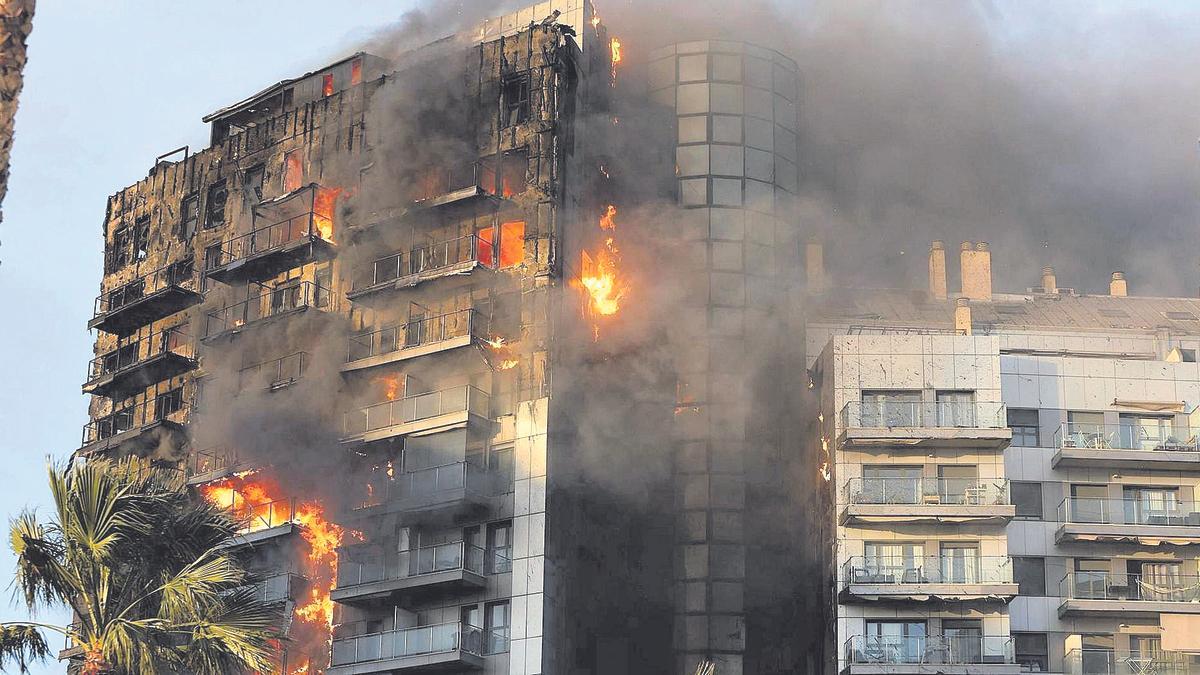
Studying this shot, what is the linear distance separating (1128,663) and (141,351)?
43.1 metres

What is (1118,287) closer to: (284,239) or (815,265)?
(815,265)

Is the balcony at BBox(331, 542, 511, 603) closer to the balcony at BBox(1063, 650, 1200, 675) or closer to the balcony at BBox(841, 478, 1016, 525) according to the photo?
the balcony at BBox(841, 478, 1016, 525)

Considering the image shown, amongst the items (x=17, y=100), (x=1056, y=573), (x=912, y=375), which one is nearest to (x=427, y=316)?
(x=912, y=375)

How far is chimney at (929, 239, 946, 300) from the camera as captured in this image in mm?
90688

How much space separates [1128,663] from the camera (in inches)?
2643

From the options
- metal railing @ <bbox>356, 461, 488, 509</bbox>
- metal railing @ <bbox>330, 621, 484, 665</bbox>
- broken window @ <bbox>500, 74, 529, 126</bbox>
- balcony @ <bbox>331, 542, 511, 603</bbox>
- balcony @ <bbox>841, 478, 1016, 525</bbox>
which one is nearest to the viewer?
metal railing @ <bbox>330, 621, 484, 665</bbox>

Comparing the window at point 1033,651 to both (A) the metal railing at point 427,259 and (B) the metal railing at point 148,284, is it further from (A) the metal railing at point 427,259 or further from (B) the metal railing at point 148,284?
(B) the metal railing at point 148,284

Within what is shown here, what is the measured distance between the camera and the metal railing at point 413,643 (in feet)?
205

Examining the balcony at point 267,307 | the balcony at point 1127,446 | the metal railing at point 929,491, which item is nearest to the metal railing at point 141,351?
the balcony at point 267,307

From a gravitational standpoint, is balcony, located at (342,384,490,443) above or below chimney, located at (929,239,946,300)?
below

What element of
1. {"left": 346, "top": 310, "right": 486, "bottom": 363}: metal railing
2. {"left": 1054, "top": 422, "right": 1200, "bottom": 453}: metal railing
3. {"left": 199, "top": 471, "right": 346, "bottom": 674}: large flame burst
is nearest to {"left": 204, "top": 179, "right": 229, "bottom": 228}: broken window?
{"left": 346, "top": 310, "right": 486, "bottom": 363}: metal railing

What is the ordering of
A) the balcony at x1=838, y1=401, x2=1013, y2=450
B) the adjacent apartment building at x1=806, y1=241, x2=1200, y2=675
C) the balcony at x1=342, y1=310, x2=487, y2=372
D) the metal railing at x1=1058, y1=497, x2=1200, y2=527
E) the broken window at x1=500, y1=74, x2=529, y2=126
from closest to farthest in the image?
the adjacent apartment building at x1=806, y1=241, x2=1200, y2=675 → the balcony at x1=342, y1=310, x2=487, y2=372 → the balcony at x1=838, y1=401, x2=1013, y2=450 → the metal railing at x1=1058, y1=497, x2=1200, y2=527 → the broken window at x1=500, y1=74, x2=529, y2=126

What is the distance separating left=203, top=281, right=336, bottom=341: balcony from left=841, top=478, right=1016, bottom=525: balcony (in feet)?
71.6

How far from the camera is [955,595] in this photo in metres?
66.2
